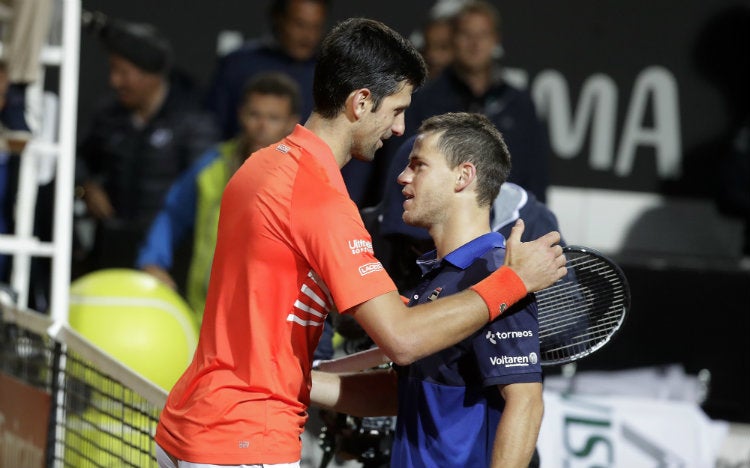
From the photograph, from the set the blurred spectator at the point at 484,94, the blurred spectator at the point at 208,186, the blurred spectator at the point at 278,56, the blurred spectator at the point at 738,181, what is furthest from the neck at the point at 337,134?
the blurred spectator at the point at 738,181

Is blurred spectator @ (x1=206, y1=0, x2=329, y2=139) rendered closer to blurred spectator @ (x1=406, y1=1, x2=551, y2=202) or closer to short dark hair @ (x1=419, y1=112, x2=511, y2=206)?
blurred spectator @ (x1=406, y1=1, x2=551, y2=202)

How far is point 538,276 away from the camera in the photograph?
300 centimetres

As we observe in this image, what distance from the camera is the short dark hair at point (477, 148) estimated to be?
319 centimetres

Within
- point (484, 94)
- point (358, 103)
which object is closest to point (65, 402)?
point (358, 103)

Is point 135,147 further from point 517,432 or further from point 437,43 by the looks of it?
point 517,432

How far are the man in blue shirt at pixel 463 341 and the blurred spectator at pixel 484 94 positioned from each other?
308 cm

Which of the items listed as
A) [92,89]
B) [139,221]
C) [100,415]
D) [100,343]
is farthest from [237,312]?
[92,89]

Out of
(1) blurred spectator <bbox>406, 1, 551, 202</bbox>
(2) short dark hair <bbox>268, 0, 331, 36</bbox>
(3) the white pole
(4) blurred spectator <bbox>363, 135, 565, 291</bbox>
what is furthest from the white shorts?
(2) short dark hair <bbox>268, 0, 331, 36</bbox>

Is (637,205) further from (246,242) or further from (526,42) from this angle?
(246,242)

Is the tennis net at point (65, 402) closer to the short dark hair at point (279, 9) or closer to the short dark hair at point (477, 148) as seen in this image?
the short dark hair at point (477, 148)

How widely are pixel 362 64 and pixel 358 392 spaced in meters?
0.87

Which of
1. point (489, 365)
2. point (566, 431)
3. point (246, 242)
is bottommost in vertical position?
point (566, 431)

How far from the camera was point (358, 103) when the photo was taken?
3.11 m

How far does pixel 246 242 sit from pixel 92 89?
Result: 207 inches
